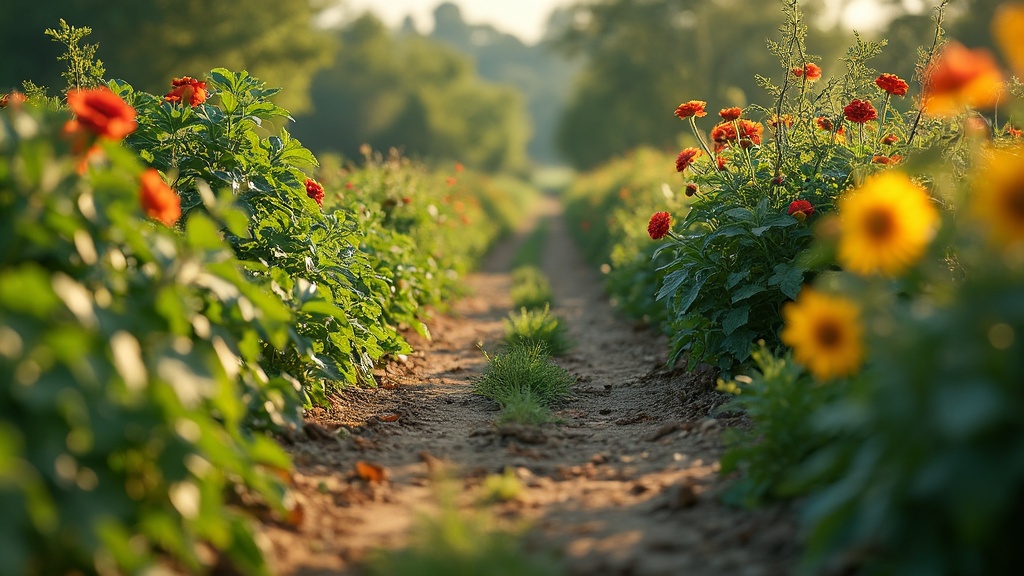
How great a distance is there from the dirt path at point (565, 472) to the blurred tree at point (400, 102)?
3720 cm

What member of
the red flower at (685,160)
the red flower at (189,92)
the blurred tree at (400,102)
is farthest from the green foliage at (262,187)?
the blurred tree at (400,102)

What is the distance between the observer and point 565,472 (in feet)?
11.6

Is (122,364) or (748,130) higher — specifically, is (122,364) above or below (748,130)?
below

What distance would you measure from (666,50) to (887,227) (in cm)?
3126

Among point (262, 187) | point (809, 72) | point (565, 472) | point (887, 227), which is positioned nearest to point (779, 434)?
point (887, 227)

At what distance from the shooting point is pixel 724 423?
397 cm

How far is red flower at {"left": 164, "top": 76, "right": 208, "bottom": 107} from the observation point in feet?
13.4

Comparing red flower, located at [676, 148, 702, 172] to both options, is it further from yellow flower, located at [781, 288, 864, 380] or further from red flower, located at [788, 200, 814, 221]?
yellow flower, located at [781, 288, 864, 380]

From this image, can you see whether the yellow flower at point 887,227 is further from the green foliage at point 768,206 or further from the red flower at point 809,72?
the red flower at point 809,72

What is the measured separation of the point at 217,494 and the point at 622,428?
2638 mm

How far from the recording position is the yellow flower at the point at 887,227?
2.23 m

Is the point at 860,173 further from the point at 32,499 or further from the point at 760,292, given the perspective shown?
the point at 32,499

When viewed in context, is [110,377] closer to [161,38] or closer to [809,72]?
[809,72]

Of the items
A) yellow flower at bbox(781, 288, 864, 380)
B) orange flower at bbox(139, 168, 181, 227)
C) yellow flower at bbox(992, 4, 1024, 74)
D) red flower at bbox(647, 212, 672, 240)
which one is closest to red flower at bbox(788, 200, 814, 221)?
red flower at bbox(647, 212, 672, 240)
